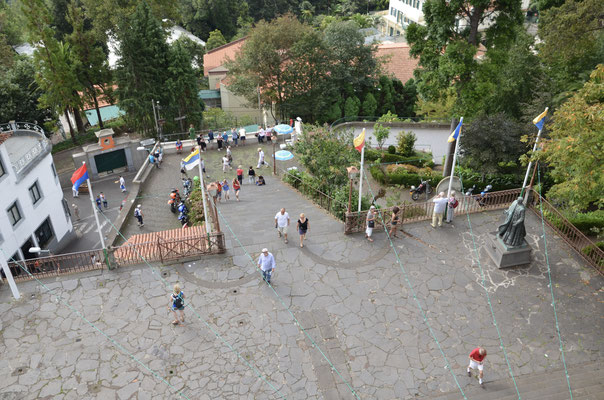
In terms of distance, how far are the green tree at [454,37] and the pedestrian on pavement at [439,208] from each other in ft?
28.3

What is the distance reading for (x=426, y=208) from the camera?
16453 millimetres

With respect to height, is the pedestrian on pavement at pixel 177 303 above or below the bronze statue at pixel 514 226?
below

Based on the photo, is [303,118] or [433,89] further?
[303,118]

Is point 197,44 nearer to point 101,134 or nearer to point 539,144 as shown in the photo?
point 101,134

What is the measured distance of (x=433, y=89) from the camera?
22.5m

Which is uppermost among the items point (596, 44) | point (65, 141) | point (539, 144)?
point (596, 44)

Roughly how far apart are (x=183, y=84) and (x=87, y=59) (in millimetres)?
8512

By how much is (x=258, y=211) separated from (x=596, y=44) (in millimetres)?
18281

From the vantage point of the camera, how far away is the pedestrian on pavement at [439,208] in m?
15.4

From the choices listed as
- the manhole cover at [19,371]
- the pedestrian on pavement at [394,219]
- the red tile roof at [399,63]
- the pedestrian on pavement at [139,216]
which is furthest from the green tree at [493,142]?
the manhole cover at [19,371]

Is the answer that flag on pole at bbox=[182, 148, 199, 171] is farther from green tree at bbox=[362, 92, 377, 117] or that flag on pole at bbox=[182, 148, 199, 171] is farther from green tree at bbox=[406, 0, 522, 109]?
green tree at bbox=[362, 92, 377, 117]

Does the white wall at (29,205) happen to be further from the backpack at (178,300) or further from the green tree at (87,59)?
the green tree at (87,59)

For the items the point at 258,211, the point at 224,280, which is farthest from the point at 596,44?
the point at 224,280

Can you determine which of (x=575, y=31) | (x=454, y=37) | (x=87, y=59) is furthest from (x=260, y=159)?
(x=87, y=59)
